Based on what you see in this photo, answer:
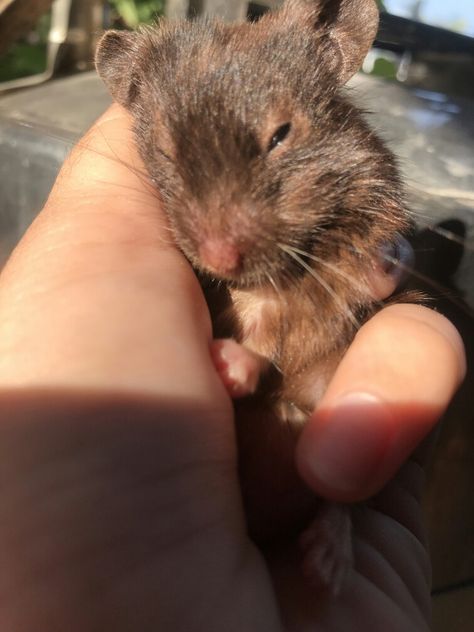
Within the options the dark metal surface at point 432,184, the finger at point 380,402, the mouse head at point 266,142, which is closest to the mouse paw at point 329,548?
the finger at point 380,402

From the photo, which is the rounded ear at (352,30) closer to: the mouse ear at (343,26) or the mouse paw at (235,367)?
the mouse ear at (343,26)

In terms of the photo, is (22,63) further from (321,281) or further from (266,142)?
(321,281)

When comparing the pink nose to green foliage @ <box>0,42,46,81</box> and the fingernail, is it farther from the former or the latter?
green foliage @ <box>0,42,46,81</box>

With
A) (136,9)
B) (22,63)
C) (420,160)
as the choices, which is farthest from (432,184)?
(136,9)

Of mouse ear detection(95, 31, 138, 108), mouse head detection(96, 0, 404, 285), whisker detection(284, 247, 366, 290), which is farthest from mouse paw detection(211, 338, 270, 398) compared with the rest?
mouse ear detection(95, 31, 138, 108)

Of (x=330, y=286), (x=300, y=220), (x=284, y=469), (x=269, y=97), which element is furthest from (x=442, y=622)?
(x=269, y=97)

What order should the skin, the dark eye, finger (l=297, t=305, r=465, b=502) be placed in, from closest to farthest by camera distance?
the skin
finger (l=297, t=305, r=465, b=502)
the dark eye
